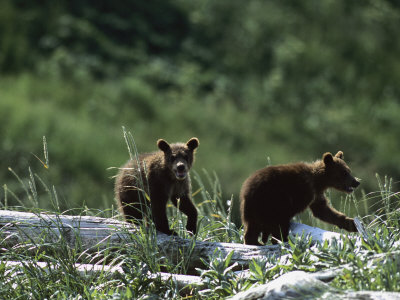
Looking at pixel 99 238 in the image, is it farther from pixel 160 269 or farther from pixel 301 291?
pixel 301 291

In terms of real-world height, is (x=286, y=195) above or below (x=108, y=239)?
above

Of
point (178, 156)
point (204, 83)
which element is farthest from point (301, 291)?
point (204, 83)

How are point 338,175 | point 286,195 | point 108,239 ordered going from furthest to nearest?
point 338,175
point 286,195
point 108,239

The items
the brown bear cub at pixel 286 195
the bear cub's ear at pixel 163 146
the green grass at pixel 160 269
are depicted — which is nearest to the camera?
the green grass at pixel 160 269

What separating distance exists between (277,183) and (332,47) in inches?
563

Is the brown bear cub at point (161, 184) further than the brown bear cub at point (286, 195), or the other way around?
the brown bear cub at point (161, 184)

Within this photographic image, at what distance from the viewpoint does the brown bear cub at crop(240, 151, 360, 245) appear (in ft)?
21.5

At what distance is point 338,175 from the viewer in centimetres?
724

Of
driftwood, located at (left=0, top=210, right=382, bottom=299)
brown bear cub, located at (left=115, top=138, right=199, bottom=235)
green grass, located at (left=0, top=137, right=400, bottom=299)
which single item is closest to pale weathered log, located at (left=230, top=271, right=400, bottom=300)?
green grass, located at (left=0, top=137, right=400, bottom=299)

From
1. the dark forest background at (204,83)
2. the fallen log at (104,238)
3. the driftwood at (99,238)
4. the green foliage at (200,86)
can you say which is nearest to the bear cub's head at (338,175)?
the fallen log at (104,238)

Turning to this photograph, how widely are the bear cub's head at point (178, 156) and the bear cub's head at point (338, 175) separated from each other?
4.42 feet

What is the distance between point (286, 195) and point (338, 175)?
2.66 feet

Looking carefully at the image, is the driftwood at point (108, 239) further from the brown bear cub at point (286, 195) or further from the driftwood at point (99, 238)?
the brown bear cub at point (286, 195)

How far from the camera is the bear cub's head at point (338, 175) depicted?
7.22m
